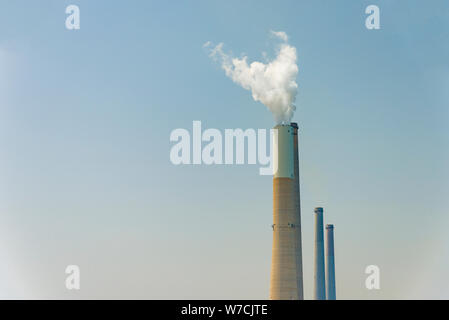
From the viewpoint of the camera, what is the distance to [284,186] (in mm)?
47094

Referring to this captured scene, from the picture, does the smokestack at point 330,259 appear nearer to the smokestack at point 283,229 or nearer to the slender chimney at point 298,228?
the slender chimney at point 298,228

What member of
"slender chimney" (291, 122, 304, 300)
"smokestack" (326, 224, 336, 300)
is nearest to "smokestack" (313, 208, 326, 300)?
"smokestack" (326, 224, 336, 300)

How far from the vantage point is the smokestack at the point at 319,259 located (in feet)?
225

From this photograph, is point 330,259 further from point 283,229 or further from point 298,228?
point 283,229

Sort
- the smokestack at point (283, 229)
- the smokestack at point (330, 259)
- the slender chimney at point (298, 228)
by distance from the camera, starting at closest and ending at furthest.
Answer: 1. the smokestack at point (283, 229)
2. the slender chimney at point (298, 228)
3. the smokestack at point (330, 259)

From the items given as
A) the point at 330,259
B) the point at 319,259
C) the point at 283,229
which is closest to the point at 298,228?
the point at 283,229

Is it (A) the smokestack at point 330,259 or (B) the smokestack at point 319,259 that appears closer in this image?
(B) the smokestack at point 319,259

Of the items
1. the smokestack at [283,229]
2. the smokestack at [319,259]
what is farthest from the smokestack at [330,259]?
the smokestack at [283,229]

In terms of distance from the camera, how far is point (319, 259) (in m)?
68.9

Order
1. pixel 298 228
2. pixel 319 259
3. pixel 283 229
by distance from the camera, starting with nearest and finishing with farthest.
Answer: pixel 283 229 → pixel 298 228 → pixel 319 259
